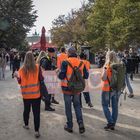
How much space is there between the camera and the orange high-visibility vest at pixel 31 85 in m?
8.98

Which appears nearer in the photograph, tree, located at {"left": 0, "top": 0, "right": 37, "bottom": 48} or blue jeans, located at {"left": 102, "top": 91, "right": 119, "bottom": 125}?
blue jeans, located at {"left": 102, "top": 91, "right": 119, "bottom": 125}

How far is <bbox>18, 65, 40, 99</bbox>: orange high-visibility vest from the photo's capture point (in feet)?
29.5

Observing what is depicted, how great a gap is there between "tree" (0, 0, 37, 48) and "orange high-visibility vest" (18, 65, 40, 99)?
1779 inches

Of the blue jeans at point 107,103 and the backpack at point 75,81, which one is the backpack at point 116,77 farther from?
the backpack at point 75,81

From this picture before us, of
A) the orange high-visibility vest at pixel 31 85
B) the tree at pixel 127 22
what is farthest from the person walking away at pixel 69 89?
the tree at pixel 127 22

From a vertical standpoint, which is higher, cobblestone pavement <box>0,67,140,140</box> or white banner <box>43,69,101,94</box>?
white banner <box>43,69,101,94</box>

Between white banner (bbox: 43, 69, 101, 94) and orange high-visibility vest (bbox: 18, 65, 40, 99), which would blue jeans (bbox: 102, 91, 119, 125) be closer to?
orange high-visibility vest (bbox: 18, 65, 40, 99)

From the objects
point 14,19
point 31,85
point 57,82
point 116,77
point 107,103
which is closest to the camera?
point 31,85

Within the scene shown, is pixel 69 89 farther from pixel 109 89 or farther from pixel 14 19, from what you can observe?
pixel 14 19

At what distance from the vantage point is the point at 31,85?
9.05 meters

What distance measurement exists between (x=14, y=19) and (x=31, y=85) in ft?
158

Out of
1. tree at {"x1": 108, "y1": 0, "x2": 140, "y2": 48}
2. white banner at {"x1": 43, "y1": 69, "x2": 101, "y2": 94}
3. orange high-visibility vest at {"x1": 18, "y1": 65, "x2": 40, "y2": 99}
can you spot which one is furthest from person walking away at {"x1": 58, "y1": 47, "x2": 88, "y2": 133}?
tree at {"x1": 108, "y1": 0, "x2": 140, "y2": 48}

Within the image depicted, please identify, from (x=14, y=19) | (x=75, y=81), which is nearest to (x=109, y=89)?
(x=75, y=81)

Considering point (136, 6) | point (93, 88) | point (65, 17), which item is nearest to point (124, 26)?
point (136, 6)
